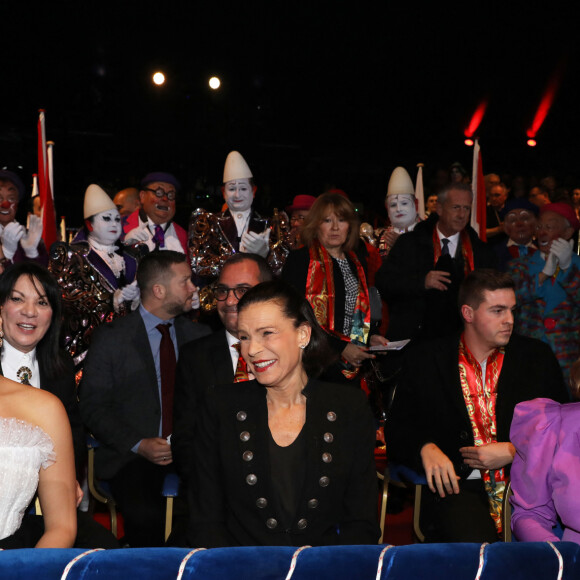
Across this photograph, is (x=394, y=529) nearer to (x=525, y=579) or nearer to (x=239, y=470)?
(x=239, y=470)

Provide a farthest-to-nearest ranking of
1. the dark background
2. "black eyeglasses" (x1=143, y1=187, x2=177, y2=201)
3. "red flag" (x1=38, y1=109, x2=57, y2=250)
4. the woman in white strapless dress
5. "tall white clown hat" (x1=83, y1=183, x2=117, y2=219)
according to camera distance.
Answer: the dark background → "red flag" (x1=38, y1=109, x2=57, y2=250) → "black eyeglasses" (x1=143, y1=187, x2=177, y2=201) → "tall white clown hat" (x1=83, y1=183, x2=117, y2=219) → the woman in white strapless dress

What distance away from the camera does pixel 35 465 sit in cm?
221

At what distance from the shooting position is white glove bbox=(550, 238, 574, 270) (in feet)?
16.3

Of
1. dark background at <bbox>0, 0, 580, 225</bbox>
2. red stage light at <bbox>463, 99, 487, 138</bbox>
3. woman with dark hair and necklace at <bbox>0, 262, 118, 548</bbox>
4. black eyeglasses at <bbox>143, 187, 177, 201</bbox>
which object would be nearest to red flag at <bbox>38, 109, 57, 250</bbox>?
black eyeglasses at <bbox>143, 187, 177, 201</bbox>

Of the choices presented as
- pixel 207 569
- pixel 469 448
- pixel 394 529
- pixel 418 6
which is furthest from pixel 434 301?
pixel 418 6

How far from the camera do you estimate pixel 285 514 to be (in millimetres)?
2359

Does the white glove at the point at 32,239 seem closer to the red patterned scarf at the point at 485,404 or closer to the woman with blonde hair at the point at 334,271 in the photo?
the woman with blonde hair at the point at 334,271

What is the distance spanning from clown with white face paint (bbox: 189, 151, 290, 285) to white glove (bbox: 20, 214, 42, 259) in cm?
95

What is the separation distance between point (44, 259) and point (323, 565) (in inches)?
152

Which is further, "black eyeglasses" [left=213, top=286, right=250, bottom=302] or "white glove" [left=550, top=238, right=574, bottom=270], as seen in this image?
"white glove" [left=550, top=238, right=574, bottom=270]

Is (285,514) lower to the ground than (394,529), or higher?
higher

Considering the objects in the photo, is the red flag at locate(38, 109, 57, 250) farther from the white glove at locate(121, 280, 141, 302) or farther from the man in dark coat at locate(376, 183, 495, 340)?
the man in dark coat at locate(376, 183, 495, 340)

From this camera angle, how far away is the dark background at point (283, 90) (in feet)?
Result: 33.2

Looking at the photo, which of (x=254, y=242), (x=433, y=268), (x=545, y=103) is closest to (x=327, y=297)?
(x=254, y=242)
